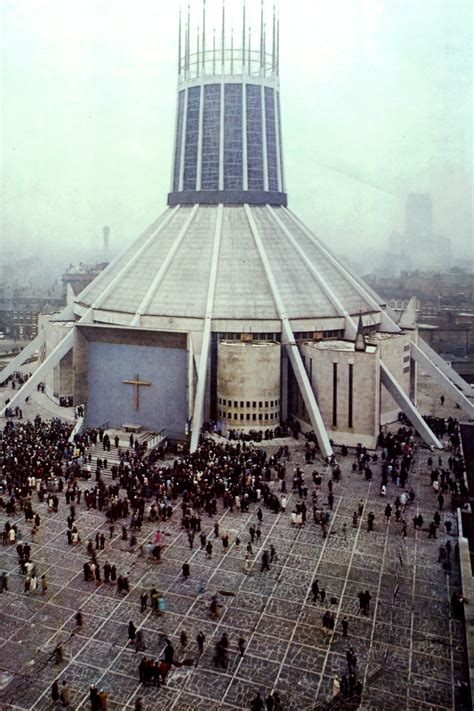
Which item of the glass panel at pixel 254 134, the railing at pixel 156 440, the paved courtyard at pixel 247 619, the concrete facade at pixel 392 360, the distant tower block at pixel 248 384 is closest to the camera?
the paved courtyard at pixel 247 619

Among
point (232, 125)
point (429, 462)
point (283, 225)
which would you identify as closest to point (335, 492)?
point (429, 462)

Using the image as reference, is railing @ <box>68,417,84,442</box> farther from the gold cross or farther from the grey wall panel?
the gold cross

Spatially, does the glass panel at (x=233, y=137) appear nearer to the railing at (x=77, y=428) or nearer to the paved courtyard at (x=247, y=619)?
the railing at (x=77, y=428)

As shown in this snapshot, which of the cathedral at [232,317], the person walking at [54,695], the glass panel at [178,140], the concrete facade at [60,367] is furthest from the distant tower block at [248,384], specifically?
the person walking at [54,695]

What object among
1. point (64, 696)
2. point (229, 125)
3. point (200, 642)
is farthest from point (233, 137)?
point (64, 696)

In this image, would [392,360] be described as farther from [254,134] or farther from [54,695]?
[54,695]

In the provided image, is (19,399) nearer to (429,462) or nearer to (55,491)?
(55,491)

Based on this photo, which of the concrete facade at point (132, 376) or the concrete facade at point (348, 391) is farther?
the concrete facade at point (132, 376)
